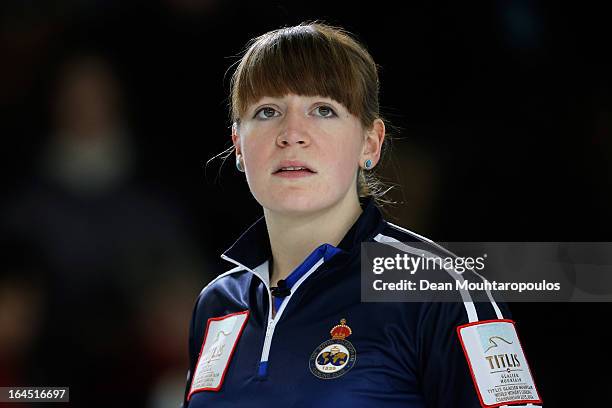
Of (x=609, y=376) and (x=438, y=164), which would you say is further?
(x=438, y=164)

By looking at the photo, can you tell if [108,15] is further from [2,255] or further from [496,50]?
[496,50]

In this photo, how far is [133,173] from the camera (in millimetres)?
3223

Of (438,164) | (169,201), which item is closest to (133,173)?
(169,201)

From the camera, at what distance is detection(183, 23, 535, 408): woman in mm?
1386

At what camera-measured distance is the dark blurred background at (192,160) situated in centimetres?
278

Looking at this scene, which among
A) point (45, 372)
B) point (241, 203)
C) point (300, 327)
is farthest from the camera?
point (241, 203)

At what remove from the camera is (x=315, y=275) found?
5.06ft

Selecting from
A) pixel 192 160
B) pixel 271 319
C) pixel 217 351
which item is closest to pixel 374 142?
pixel 271 319

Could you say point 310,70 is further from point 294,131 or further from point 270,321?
point 270,321

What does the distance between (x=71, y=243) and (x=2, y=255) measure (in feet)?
0.98

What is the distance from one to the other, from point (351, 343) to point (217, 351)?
1.12 feet

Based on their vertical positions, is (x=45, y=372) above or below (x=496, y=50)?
below

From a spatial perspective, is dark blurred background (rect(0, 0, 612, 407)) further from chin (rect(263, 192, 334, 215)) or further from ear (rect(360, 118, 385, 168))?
chin (rect(263, 192, 334, 215))

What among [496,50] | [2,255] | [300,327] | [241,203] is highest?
[496,50]
